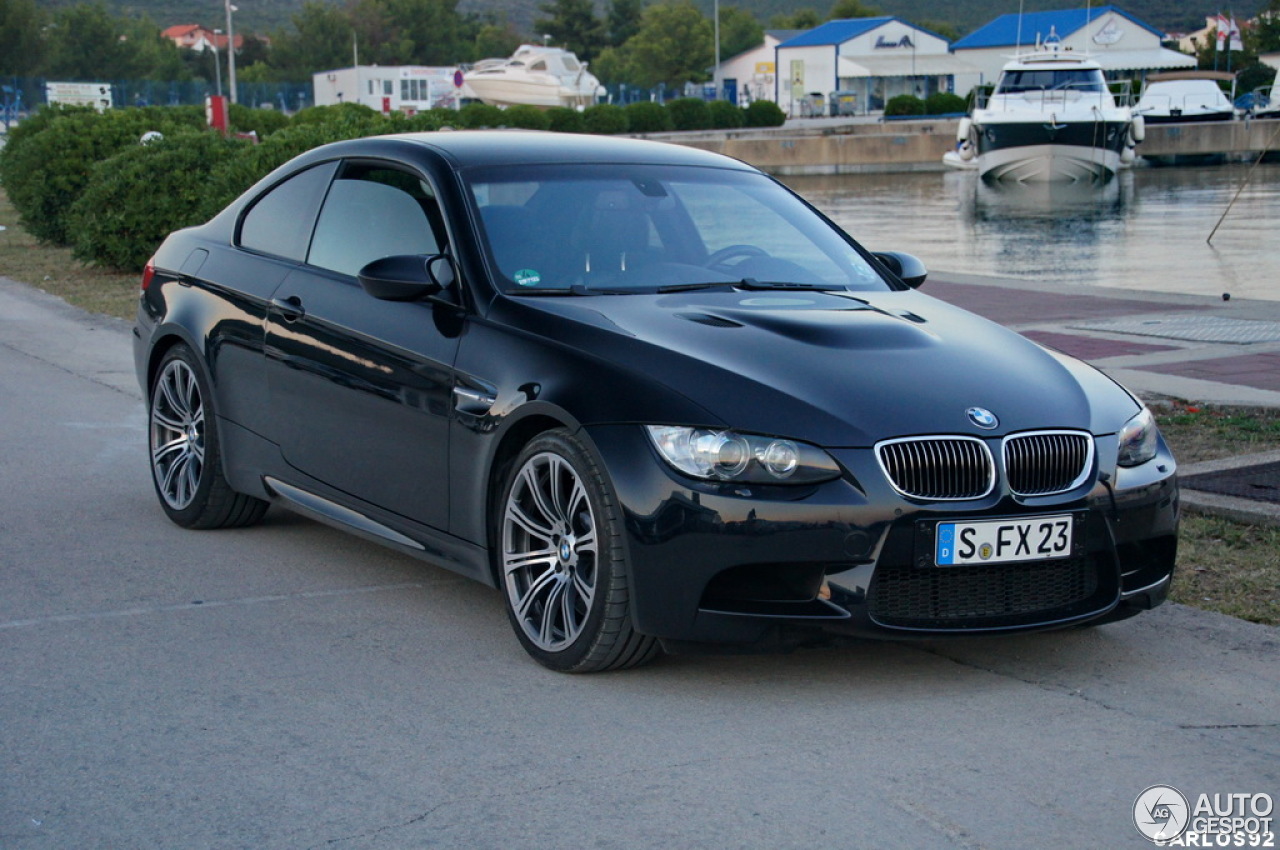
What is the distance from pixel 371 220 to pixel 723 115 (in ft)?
208

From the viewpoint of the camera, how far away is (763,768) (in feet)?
13.3

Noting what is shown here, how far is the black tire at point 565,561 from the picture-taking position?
15.0ft

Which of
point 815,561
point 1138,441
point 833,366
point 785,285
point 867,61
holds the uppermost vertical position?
point 867,61

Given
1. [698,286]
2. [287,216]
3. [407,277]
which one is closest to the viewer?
[407,277]

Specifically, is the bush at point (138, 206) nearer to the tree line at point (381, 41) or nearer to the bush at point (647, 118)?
the bush at point (647, 118)

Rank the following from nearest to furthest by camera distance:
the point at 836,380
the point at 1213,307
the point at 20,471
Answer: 1. the point at 836,380
2. the point at 20,471
3. the point at 1213,307

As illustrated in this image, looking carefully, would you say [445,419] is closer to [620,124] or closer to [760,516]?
[760,516]

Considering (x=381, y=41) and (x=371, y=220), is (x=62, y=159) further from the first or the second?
(x=381, y=41)

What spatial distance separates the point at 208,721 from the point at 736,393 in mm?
1662

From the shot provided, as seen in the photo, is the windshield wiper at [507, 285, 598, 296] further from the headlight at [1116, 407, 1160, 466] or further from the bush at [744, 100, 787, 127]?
the bush at [744, 100, 787, 127]

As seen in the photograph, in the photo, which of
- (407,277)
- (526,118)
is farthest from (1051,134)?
(407,277)

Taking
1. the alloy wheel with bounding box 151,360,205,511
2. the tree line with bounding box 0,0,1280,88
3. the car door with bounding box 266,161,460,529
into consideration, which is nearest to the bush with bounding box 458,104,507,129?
the alloy wheel with bounding box 151,360,205,511

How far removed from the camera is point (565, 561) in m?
4.78

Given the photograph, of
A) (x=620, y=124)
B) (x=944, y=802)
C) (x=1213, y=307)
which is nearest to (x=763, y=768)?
(x=944, y=802)
